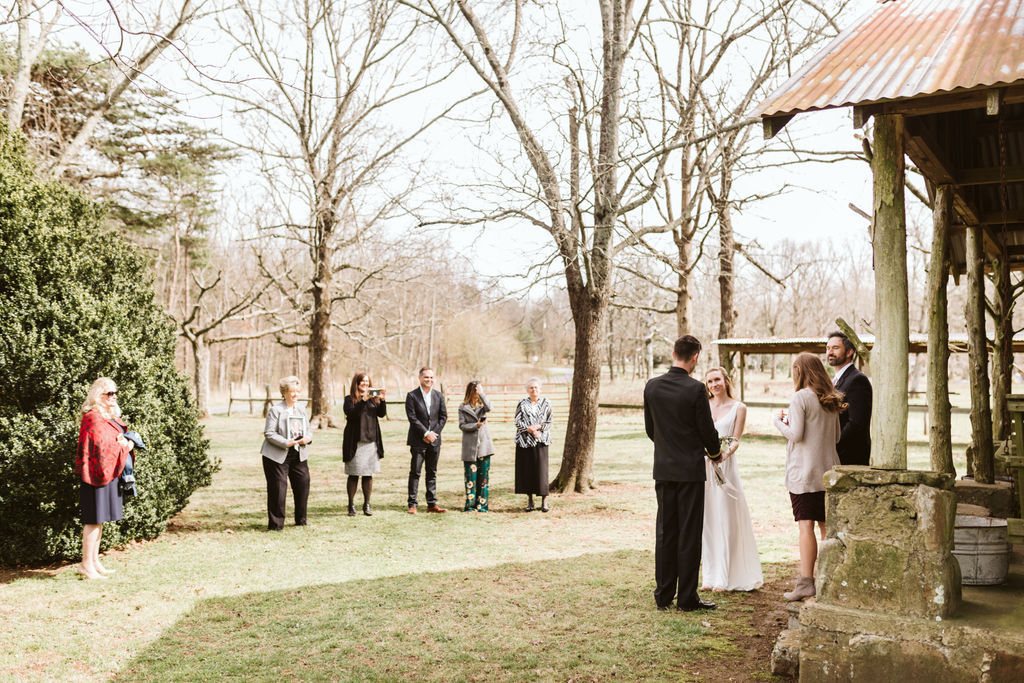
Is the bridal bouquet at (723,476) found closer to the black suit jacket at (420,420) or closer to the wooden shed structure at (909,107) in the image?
the wooden shed structure at (909,107)

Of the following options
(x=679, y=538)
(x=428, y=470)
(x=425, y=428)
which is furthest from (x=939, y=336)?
(x=428, y=470)

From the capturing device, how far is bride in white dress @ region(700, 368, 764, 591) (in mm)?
6410

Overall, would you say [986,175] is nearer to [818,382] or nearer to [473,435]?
[818,382]

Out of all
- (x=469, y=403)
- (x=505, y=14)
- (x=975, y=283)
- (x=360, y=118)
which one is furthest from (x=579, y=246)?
(x=360, y=118)

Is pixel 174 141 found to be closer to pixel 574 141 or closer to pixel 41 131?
pixel 41 131

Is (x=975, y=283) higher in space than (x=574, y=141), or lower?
lower

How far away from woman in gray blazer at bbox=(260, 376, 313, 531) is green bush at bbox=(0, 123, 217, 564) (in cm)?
113

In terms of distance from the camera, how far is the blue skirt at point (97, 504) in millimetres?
6879

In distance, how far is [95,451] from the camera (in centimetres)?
688

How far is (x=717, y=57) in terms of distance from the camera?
13.2 m

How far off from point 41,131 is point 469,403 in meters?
12.2

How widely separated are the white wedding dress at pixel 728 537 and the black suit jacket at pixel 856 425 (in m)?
0.91

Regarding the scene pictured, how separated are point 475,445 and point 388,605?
4.04 metres

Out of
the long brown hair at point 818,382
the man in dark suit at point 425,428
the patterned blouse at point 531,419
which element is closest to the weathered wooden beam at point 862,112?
the long brown hair at point 818,382
